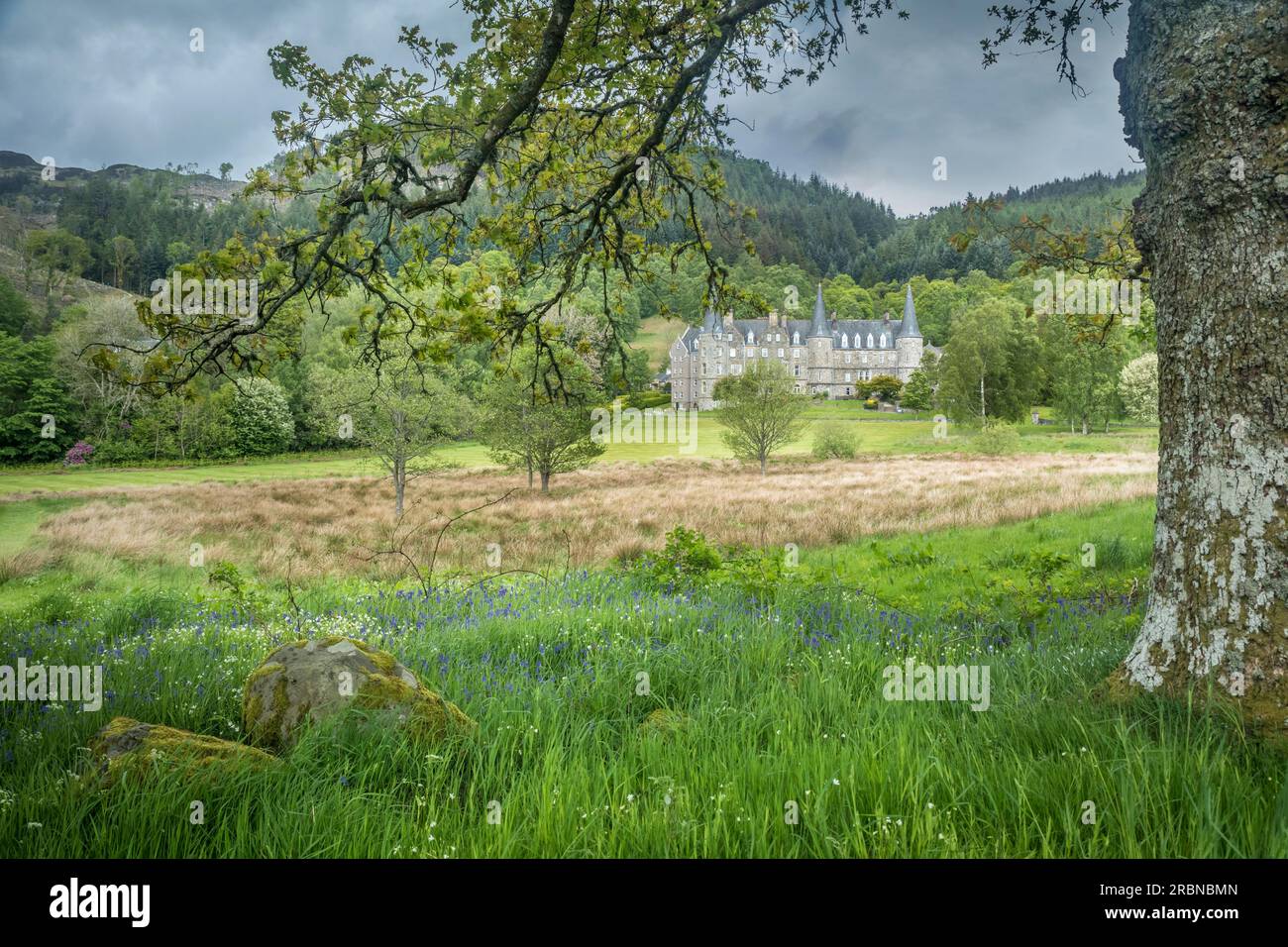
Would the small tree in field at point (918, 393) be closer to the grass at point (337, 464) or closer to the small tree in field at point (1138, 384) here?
the small tree in field at point (1138, 384)

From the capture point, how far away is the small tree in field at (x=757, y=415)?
24.8 metres

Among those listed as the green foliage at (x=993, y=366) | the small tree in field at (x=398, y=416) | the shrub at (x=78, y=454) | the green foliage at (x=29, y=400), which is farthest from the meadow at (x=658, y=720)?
the green foliage at (x=993, y=366)

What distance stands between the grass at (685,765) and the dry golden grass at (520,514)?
444cm

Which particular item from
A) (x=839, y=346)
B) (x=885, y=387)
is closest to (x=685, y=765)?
(x=885, y=387)

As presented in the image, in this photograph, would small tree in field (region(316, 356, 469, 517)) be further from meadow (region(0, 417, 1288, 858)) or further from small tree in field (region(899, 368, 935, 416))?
small tree in field (region(899, 368, 935, 416))

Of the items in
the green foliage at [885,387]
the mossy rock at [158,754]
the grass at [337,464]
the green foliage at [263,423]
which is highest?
the green foliage at [885,387]

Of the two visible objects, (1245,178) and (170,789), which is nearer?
(170,789)

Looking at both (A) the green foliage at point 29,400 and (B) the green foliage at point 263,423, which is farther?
(B) the green foliage at point 263,423

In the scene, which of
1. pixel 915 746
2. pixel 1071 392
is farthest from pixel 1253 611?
pixel 1071 392

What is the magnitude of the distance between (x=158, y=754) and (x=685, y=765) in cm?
225

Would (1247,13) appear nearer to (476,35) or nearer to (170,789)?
(476,35)
